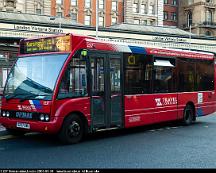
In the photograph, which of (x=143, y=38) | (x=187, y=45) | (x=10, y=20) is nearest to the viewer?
(x=10, y=20)

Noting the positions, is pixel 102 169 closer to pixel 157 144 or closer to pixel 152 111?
pixel 157 144

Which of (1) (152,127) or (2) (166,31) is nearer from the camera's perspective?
(1) (152,127)

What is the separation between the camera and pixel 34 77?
1073 cm

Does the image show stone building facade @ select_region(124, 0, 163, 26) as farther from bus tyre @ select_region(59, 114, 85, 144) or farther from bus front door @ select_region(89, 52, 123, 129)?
bus tyre @ select_region(59, 114, 85, 144)

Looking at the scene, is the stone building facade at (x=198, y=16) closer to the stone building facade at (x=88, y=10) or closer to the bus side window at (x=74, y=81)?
the stone building facade at (x=88, y=10)

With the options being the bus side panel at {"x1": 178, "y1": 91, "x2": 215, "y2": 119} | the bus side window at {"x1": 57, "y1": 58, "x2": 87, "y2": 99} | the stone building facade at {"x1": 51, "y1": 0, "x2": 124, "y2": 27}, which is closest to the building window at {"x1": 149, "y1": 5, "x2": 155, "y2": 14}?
the stone building facade at {"x1": 51, "y1": 0, "x2": 124, "y2": 27}

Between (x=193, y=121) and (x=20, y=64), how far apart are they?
24.6 ft

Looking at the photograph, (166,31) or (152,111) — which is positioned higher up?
(166,31)

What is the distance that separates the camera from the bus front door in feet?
37.1

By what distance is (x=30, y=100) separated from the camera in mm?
10453

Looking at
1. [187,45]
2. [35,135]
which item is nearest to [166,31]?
[187,45]

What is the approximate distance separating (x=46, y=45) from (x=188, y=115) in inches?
268

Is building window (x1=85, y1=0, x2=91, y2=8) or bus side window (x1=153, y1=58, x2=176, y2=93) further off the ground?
building window (x1=85, y1=0, x2=91, y2=8)

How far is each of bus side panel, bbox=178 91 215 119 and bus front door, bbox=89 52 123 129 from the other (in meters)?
3.70
